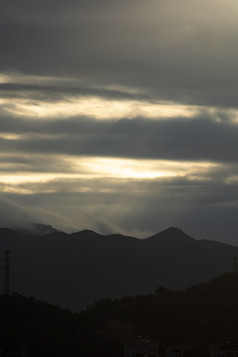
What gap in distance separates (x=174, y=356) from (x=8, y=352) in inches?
1333

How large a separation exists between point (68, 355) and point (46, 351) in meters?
4.34

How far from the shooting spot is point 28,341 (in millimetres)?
198750

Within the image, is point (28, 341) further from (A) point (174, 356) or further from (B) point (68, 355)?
(A) point (174, 356)

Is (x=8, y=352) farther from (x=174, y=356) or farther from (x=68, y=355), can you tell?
(x=174, y=356)

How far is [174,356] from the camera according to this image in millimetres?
199375

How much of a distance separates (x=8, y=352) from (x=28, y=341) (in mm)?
11458

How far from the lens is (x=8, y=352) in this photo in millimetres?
187625

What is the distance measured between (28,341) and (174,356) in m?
29.1

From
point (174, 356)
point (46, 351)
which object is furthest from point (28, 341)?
point (174, 356)

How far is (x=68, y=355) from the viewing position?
195 metres

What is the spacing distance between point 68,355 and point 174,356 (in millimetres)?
21220

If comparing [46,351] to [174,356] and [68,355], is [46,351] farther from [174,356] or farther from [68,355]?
[174,356]

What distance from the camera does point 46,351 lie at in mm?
195125

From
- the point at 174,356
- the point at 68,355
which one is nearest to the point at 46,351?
the point at 68,355
